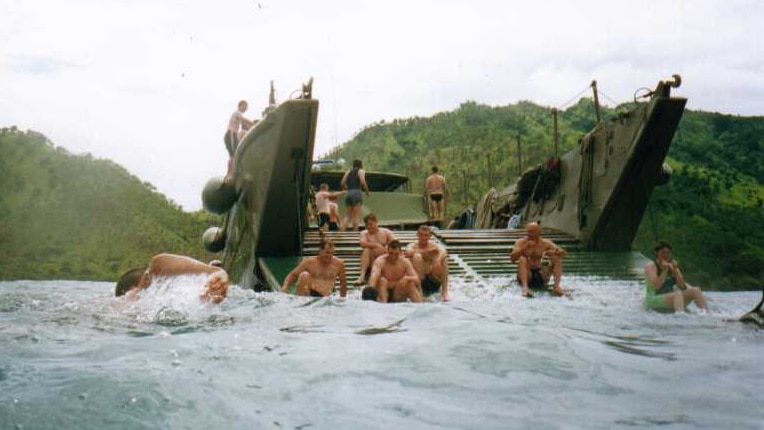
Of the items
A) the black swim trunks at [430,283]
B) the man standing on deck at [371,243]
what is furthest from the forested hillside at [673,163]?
the black swim trunks at [430,283]

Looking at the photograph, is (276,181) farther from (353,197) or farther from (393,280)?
(353,197)

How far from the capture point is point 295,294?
7.75 meters

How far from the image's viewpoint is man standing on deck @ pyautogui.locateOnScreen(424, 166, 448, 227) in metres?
15.4

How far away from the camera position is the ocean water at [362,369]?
8.96 feet

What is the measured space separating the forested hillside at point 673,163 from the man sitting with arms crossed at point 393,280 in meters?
16.7

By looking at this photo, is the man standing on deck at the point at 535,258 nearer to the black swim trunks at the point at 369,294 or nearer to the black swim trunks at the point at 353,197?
the black swim trunks at the point at 369,294

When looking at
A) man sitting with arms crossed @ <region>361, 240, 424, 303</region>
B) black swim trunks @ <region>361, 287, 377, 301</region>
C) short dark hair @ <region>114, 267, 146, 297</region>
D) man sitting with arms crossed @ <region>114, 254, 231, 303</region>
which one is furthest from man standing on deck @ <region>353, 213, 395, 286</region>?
short dark hair @ <region>114, 267, 146, 297</region>

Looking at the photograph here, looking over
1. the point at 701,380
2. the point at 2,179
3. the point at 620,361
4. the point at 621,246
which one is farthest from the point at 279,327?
the point at 2,179

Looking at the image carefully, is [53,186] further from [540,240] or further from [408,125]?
[540,240]

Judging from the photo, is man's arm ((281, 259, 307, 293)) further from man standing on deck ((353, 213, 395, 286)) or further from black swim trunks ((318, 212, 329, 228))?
black swim trunks ((318, 212, 329, 228))

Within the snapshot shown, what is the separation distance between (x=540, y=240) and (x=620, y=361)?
497cm

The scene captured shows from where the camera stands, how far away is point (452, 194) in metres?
38.7

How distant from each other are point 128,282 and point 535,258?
4.87 metres

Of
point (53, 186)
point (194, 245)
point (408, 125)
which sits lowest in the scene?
point (194, 245)
